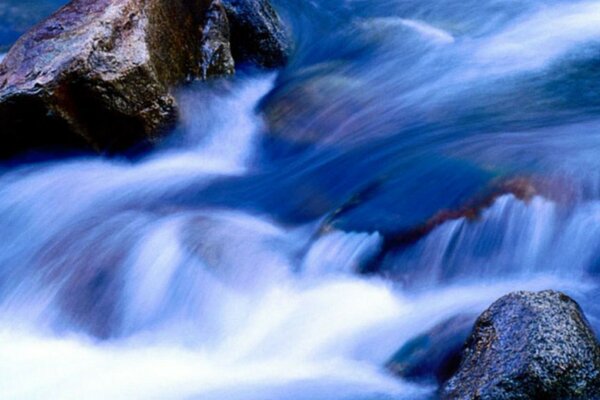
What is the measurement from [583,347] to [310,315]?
5.18ft

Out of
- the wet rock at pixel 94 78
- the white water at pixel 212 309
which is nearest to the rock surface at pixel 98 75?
the wet rock at pixel 94 78

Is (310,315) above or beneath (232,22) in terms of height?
beneath

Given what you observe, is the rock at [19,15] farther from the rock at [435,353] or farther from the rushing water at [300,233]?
the rock at [435,353]

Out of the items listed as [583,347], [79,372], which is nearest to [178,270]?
[79,372]

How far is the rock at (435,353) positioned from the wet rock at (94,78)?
2845mm

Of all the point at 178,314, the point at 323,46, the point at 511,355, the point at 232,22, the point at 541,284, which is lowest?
the point at 541,284

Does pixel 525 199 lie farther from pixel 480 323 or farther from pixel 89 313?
pixel 89 313

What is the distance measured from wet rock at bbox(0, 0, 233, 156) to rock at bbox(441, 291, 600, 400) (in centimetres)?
322

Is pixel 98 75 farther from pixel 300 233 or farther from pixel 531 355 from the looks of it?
pixel 531 355

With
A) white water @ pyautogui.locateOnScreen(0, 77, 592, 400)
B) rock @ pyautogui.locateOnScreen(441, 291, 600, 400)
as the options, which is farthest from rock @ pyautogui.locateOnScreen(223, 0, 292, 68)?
rock @ pyautogui.locateOnScreen(441, 291, 600, 400)

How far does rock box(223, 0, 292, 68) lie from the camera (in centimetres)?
→ 711

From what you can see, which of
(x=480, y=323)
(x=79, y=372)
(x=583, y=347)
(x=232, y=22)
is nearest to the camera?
(x=583, y=347)

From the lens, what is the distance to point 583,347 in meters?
3.16

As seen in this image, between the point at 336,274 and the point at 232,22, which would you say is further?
the point at 232,22
